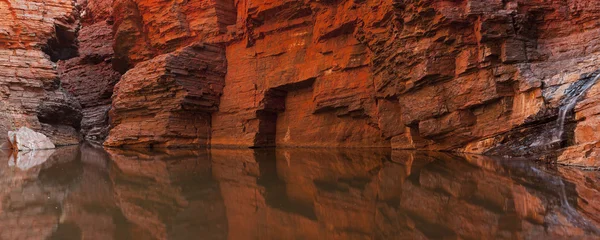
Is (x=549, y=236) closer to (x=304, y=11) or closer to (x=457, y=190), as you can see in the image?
(x=457, y=190)

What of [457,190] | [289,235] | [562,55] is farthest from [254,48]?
[289,235]

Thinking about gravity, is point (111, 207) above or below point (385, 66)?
below

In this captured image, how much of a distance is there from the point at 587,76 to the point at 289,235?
711 centimetres

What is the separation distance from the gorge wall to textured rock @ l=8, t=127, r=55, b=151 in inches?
95.9

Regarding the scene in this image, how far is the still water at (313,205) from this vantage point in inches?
114

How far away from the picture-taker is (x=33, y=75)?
19.3 m

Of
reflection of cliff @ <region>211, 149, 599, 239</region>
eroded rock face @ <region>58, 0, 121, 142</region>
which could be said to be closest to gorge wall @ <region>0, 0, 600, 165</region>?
eroded rock face @ <region>58, 0, 121, 142</region>

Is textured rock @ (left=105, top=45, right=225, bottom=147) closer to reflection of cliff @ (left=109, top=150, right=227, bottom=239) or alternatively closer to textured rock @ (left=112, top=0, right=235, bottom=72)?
textured rock @ (left=112, top=0, right=235, bottom=72)

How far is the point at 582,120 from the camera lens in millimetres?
6719

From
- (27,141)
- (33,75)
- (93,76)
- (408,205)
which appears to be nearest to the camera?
A: (408,205)

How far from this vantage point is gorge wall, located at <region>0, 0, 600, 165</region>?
8.09 m

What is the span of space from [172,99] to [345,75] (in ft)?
22.0

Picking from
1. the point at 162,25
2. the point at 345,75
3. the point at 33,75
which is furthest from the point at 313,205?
the point at 33,75

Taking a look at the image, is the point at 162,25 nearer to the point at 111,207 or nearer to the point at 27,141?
the point at 27,141
